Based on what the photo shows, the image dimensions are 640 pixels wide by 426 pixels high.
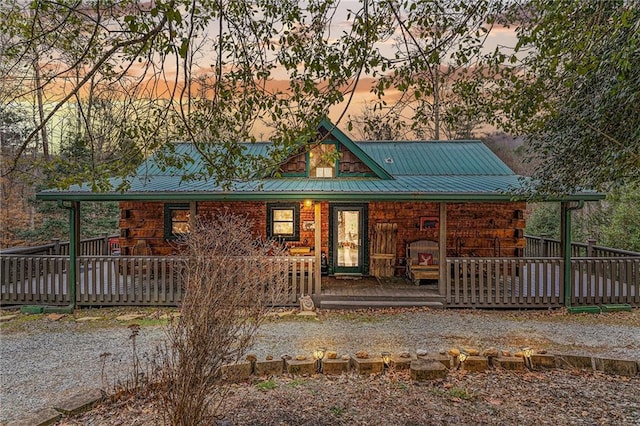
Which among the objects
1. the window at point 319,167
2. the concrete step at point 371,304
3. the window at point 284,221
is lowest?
the concrete step at point 371,304

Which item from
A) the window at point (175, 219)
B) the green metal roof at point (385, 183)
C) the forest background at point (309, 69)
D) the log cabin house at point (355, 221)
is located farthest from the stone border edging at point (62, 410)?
the window at point (175, 219)

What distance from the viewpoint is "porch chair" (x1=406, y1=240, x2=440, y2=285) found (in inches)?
385

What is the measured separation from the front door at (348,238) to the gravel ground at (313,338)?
3.07m

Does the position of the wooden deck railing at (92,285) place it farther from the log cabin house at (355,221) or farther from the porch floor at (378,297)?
the log cabin house at (355,221)

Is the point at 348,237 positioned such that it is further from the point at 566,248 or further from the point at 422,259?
the point at 566,248

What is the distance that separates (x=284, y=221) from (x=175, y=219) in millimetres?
3219

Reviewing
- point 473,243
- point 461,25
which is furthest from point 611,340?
point 461,25

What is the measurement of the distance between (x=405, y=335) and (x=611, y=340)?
347 centimetres

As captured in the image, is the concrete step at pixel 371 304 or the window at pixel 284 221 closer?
the concrete step at pixel 371 304

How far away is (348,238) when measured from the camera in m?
11.4

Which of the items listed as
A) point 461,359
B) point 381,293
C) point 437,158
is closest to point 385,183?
point 381,293

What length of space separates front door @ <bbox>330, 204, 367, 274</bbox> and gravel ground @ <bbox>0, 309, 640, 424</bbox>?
3.07 m

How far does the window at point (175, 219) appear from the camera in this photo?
11.2 metres

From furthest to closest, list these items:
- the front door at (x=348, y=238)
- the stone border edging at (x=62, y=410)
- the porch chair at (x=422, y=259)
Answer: the front door at (x=348, y=238) → the porch chair at (x=422, y=259) → the stone border edging at (x=62, y=410)
